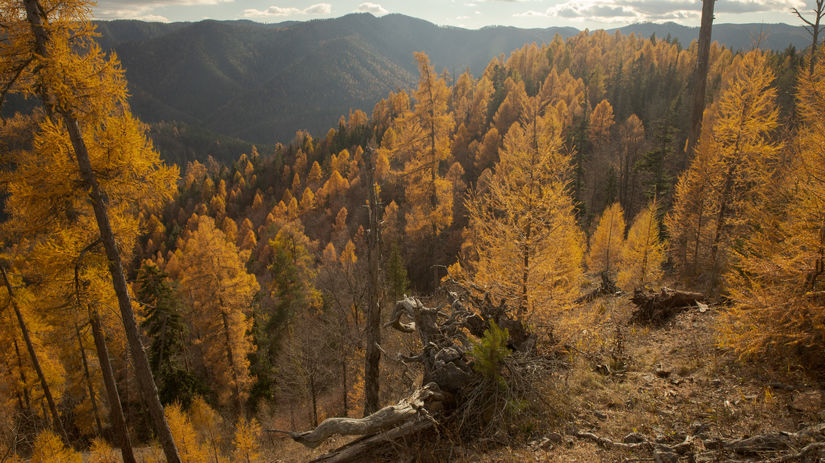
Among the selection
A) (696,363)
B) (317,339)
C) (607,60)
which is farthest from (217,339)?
(607,60)

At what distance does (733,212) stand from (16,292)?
101 feet

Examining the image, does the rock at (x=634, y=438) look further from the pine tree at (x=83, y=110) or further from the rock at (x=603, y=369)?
the pine tree at (x=83, y=110)

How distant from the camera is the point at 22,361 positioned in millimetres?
17406

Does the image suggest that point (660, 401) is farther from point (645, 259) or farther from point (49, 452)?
point (645, 259)

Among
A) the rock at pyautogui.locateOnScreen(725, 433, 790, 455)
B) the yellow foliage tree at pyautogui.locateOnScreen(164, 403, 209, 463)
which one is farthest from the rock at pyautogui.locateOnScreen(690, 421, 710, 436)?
the yellow foliage tree at pyautogui.locateOnScreen(164, 403, 209, 463)

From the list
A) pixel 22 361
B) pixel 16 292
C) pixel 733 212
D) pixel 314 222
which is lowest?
pixel 314 222

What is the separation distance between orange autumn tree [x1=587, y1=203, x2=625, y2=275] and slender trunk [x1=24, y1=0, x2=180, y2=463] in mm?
28115

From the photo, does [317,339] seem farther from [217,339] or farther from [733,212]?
[733,212]

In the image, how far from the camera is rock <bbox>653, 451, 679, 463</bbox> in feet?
13.6

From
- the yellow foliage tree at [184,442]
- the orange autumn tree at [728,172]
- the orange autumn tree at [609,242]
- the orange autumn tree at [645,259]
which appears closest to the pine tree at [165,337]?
the yellow foliage tree at [184,442]

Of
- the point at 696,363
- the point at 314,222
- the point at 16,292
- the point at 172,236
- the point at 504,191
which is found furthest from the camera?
the point at 172,236

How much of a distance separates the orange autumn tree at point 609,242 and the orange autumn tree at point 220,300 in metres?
25.0

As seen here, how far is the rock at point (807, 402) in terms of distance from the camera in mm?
4598

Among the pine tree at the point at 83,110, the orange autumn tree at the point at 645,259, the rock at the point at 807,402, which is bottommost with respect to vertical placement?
the orange autumn tree at the point at 645,259
